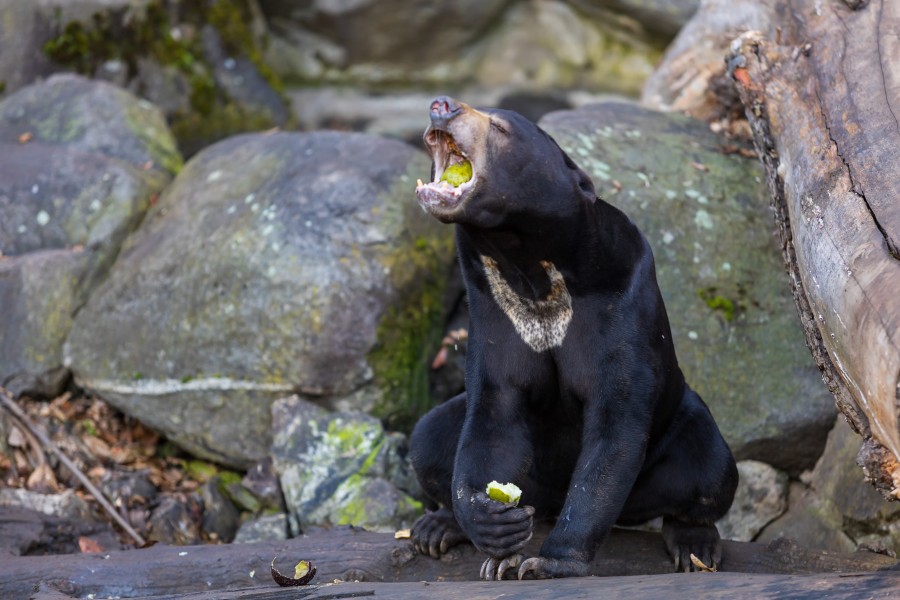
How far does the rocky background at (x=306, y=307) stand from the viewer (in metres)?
6.09

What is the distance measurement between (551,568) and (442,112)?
157 cm

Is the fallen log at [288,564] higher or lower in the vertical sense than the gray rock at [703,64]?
lower

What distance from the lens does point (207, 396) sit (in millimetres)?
6828

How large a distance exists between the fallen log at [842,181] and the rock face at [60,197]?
4.29m

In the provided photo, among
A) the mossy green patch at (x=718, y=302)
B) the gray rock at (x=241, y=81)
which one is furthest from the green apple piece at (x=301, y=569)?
the gray rock at (x=241, y=81)

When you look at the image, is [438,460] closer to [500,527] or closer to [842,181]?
[500,527]

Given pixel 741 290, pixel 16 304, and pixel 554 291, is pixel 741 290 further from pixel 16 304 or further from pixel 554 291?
pixel 16 304

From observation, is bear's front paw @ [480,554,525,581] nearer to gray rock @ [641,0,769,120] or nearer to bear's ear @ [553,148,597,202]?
bear's ear @ [553,148,597,202]

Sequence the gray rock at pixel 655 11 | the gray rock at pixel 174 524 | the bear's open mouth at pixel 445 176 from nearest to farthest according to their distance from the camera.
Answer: the bear's open mouth at pixel 445 176
the gray rock at pixel 174 524
the gray rock at pixel 655 11

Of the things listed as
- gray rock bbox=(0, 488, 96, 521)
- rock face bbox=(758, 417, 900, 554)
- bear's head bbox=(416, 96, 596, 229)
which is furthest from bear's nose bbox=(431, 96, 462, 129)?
gray rock bbox=(0, 488, 96, 521)

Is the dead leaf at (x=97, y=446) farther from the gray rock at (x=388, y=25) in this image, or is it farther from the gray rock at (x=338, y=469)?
the gray rock at (x=388, y=25)

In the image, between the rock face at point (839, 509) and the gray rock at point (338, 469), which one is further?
the gray rock at point (338, 469)

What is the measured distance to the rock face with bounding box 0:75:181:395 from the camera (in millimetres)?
7293

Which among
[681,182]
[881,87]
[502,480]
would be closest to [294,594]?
[502,480]
